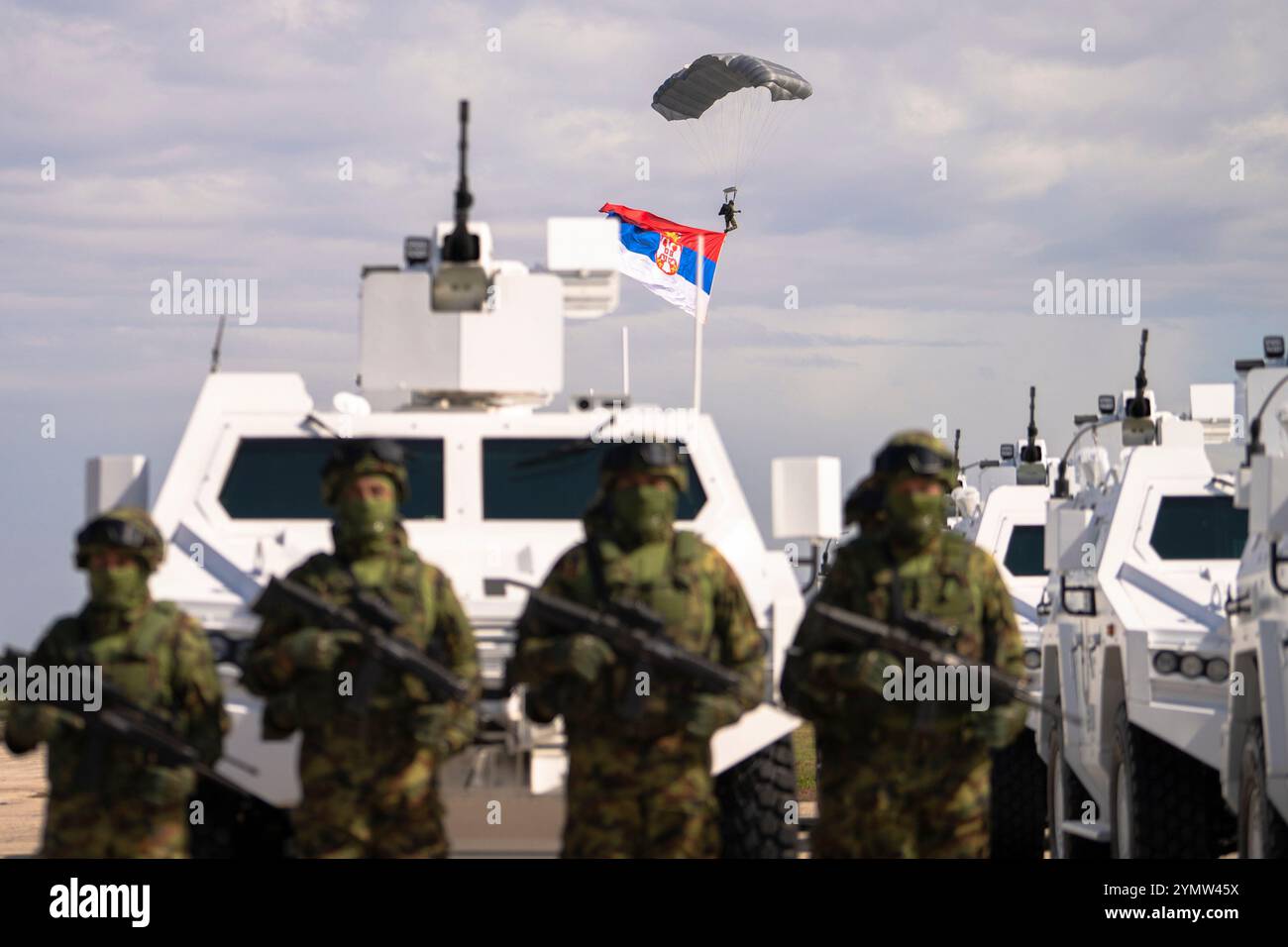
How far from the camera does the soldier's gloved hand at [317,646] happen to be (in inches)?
269

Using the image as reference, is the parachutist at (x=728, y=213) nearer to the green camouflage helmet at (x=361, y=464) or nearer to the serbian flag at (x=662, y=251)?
the serbian flag at (x=662, y=251)

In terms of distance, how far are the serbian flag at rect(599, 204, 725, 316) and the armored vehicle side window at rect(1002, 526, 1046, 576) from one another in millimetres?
3619

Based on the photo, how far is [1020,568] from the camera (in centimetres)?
1680

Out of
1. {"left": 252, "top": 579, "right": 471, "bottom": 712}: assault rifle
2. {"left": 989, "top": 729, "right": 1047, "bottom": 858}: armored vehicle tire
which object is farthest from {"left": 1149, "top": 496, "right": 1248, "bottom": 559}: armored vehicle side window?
{"left": 252, "top": 579, "right": 471, "bottom": 712}: assault rifle

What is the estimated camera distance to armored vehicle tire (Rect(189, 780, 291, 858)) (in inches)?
322

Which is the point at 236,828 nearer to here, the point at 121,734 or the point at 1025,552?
the point at 121,734

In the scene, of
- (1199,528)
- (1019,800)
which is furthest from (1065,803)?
(1199,528)

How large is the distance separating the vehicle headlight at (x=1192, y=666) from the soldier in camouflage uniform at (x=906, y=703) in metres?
2.86

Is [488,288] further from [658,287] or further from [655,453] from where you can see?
[658,287]

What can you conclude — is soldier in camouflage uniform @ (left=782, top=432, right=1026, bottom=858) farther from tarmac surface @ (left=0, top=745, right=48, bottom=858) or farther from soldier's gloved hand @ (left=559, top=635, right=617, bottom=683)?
tarmac surface @ (left=0, top=745, right=48, bottom=858)

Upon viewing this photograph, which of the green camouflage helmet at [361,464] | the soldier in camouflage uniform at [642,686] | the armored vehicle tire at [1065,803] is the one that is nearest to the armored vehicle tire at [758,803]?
the soldier in camouflage uniform at [642,686]
